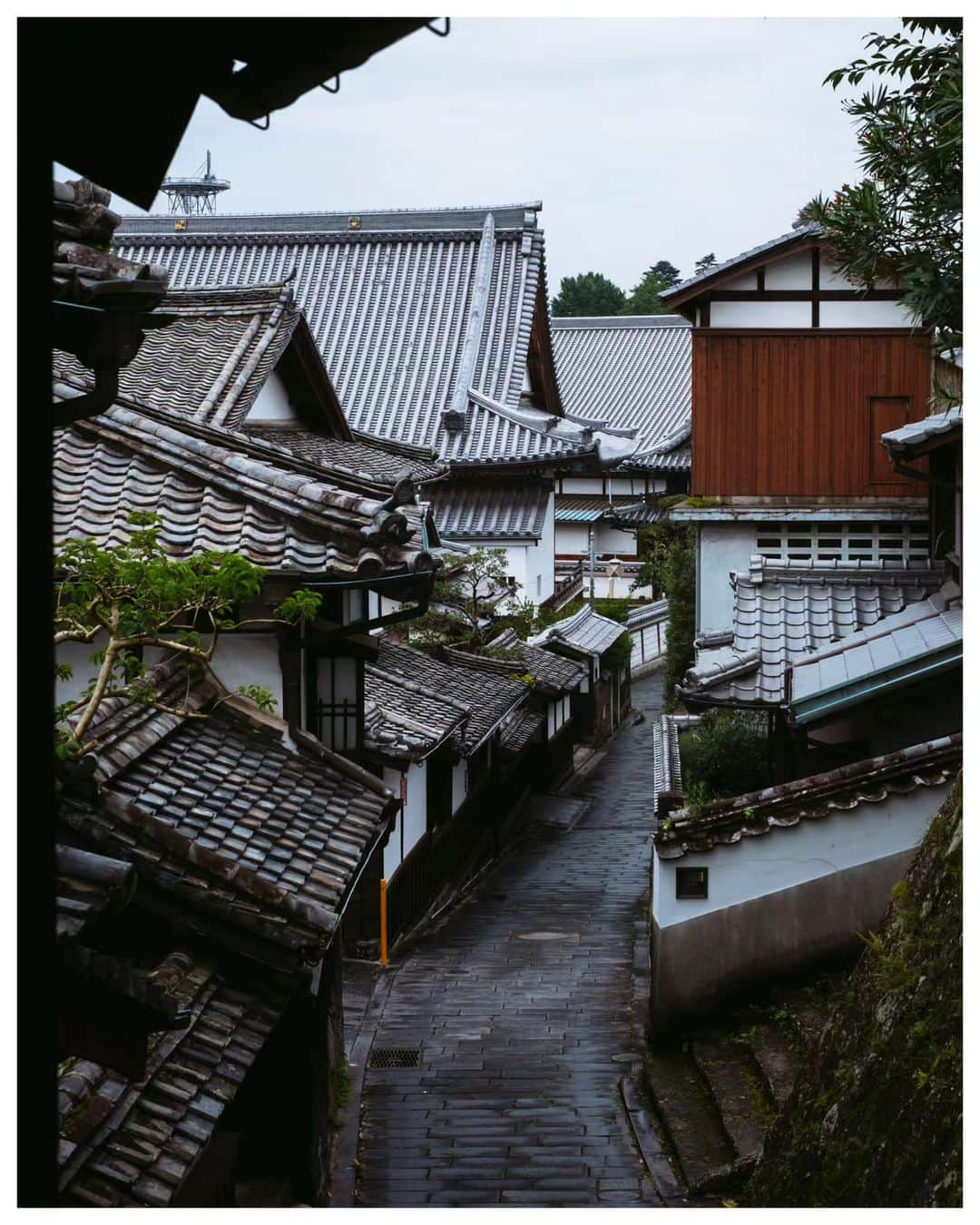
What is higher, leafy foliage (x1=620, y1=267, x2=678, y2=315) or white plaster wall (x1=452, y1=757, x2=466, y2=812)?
leafy foliage (x1=620, y1=267, x2=678, y2=315)

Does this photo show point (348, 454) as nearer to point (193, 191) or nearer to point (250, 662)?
point (250, 662)

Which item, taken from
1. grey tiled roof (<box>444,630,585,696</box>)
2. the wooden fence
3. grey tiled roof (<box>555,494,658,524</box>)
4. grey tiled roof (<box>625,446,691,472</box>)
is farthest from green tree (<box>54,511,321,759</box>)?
grey tiled roof (<box>555,494,658,524</box>)

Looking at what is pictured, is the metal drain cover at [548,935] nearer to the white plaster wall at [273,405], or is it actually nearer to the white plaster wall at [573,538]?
the white plaster wall at [273,405]

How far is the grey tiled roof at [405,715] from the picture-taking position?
17.1 meters

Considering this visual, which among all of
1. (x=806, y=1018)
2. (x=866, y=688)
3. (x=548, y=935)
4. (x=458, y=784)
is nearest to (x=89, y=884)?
(x=806, y=1018)

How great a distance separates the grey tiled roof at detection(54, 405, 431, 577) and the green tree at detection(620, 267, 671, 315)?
66505mm

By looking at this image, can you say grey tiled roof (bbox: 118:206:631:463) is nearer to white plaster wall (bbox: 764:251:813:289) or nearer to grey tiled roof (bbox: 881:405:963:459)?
white plaster wall (bbox: 764:251:813:289)

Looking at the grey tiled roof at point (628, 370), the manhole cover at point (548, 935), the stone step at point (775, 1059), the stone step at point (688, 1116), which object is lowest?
the manhole cover at point (548, 935)

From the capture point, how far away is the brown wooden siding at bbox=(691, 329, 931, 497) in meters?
22.6

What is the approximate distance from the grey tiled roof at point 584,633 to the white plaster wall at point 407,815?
42.0 ft

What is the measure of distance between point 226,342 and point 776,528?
986 centimetres

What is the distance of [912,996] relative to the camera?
759 cm

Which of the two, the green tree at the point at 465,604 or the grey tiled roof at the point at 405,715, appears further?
the green tree at the point at 465,604

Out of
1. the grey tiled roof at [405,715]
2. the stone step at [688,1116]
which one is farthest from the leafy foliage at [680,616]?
the stone step at [688,1116]
